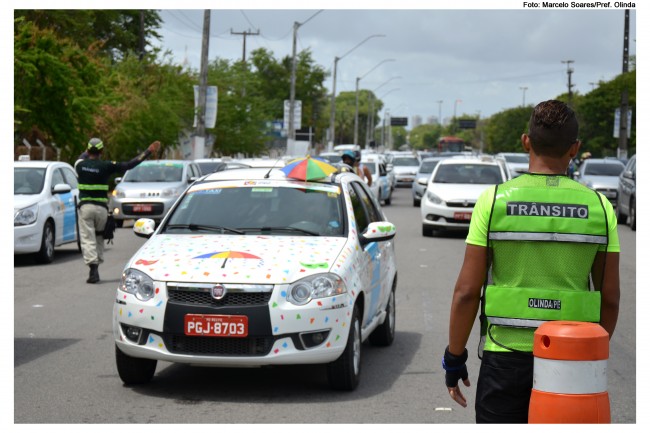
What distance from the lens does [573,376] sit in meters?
3.77

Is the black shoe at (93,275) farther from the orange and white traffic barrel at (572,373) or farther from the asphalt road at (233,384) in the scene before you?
the orange and white traffic barrel at (572,373)

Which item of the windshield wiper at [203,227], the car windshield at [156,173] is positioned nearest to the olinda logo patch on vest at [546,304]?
the windshield wiper at [203,227]

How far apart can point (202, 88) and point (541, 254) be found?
34.6 metres

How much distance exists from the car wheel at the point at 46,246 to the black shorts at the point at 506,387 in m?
13.4

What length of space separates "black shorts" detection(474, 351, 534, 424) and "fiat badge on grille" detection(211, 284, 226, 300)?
3.44 metres

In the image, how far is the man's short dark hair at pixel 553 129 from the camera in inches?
170

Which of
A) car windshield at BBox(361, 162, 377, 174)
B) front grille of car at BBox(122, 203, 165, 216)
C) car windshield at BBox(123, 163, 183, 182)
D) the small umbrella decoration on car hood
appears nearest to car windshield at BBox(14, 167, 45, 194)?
front grille of car at BBox(122, 203, 165, 216)

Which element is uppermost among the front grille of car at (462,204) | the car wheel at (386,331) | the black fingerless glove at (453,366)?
the black fingerless glove at (453,366)

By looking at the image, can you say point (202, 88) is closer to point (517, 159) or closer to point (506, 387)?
point (517, 159)

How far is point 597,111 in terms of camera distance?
91438 mm

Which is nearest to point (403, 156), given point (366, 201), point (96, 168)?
point (96, 168)

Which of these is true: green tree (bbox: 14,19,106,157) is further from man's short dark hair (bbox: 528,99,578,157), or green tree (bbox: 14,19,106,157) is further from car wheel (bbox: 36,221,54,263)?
man's short dark hair (bbox: 528,99,578,157)

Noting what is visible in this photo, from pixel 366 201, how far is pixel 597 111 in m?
84.7
